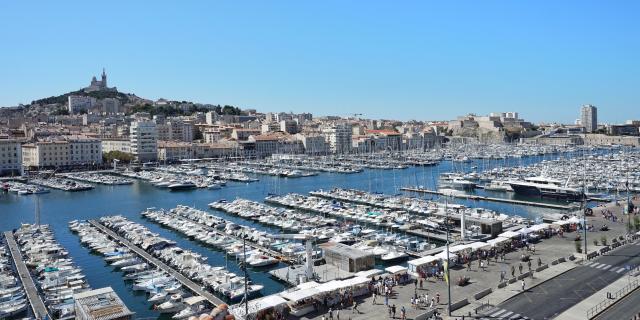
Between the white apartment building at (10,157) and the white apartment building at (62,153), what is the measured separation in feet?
9.44

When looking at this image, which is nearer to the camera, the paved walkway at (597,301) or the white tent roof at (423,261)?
the paved walkway at (597,301)

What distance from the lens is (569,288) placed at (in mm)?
12188

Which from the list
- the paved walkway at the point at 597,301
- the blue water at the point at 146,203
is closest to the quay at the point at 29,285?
the blue water at the point at 146,203

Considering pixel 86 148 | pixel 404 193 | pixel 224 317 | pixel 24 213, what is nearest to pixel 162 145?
pixel 86 148

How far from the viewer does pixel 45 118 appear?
101062 millimetres

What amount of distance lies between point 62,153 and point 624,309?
186ft

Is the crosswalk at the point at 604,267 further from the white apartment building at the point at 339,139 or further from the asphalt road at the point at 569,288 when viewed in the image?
the white apartment building at the point at 339,139

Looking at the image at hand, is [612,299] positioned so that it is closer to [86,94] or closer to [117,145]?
[117,145]

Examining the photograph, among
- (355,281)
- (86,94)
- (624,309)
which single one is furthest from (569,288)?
(86,94)

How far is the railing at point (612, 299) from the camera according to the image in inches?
416

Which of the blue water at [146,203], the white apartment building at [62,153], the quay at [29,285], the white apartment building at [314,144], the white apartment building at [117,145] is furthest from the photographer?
the white apartment building at [314,144]

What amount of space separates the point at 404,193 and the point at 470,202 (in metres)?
5.05

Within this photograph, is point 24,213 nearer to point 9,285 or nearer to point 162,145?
point 9,285

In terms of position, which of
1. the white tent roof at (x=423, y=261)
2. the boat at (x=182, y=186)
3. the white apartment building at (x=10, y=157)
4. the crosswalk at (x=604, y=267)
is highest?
the white apartment building at (x=10, y=157)
